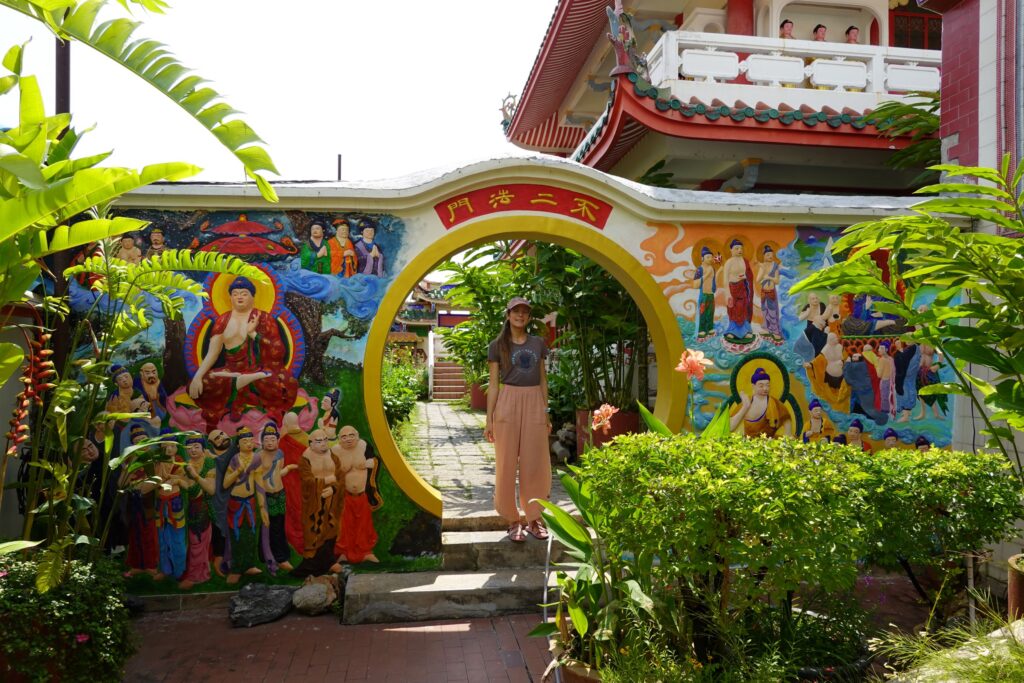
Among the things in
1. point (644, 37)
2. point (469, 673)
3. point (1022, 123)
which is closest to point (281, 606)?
point (469, 673)

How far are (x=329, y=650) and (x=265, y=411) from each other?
1.83 meters

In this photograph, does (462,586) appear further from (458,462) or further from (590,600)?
(458,462)

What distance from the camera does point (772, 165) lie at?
9.87m

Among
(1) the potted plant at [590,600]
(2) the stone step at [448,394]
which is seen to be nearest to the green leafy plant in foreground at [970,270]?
(1) the potted plant at [590,600]

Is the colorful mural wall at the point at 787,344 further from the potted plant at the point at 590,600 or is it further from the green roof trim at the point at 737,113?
the potted plant at the point at 590,600

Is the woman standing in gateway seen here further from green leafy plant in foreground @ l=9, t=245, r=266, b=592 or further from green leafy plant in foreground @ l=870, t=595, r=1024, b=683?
green leafy plant in foreground @ l=870, t=595, r=1024, b=683

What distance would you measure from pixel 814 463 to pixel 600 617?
116 centimetres

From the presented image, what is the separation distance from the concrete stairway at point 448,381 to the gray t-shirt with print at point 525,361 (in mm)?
17162

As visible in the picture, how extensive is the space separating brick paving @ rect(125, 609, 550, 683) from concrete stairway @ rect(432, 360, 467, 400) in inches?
703

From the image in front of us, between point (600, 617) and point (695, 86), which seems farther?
point (695, 86)

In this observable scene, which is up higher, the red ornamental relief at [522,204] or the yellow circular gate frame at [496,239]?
the red ornamental relief at [522,204]

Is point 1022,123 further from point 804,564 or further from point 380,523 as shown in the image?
point 380,523

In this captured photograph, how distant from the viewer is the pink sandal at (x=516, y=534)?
19.7 ft

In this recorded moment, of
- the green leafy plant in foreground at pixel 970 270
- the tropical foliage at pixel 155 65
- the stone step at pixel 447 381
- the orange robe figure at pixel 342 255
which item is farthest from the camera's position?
the stone step at pixel 447 381
